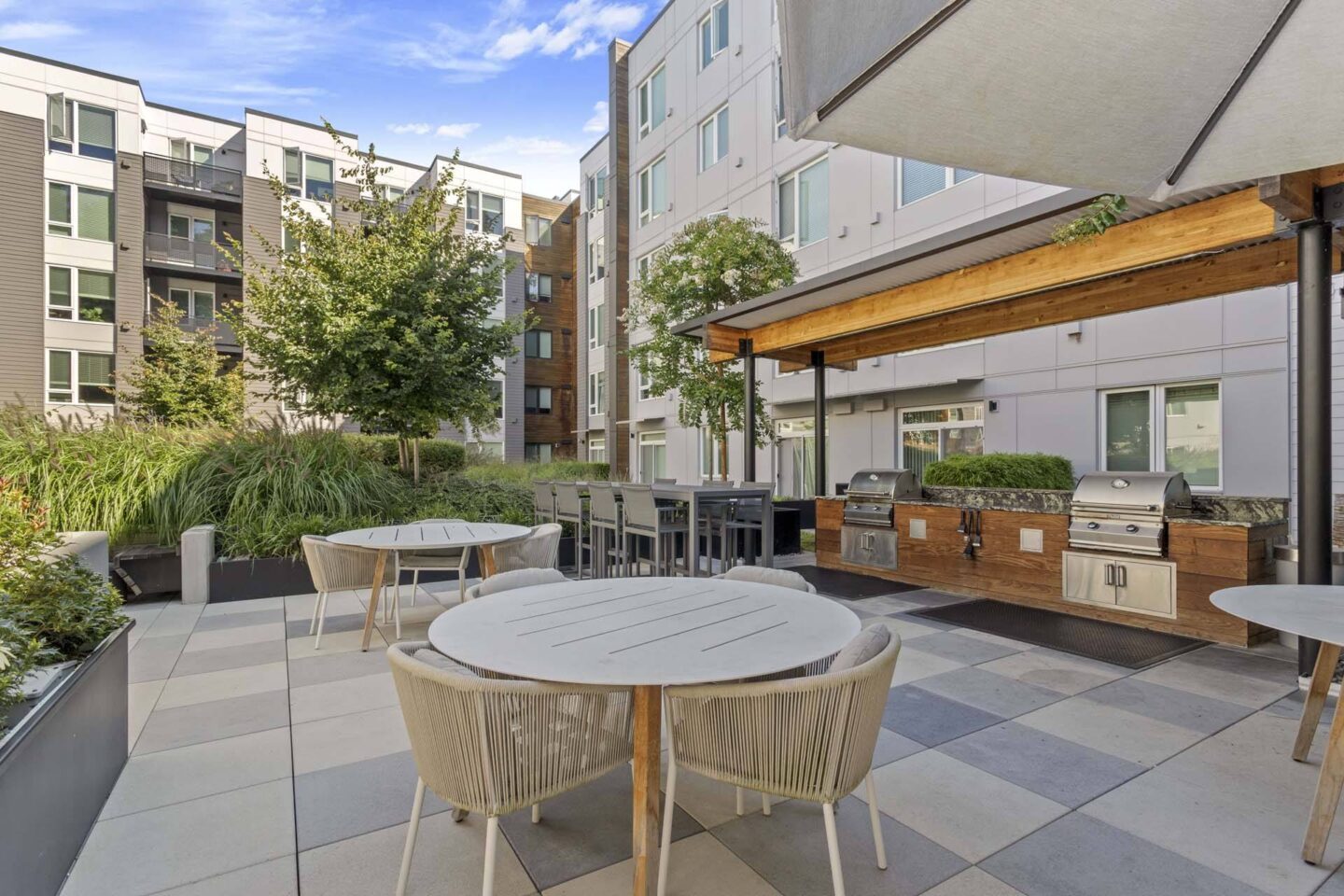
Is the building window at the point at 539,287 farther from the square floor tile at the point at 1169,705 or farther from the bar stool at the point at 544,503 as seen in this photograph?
the square floor tile at the point at 1169,705

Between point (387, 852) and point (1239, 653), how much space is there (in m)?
4.78

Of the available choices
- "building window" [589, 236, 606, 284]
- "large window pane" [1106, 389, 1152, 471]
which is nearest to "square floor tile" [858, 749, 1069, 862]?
"large window pane" [1106, 389, 1152, 471]

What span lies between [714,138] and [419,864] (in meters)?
14.6

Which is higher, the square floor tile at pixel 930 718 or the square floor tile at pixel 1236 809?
the square floor tile at pixel 1236 809

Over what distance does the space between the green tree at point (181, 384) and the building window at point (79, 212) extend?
539 centimetres

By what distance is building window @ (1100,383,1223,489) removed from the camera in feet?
23.3

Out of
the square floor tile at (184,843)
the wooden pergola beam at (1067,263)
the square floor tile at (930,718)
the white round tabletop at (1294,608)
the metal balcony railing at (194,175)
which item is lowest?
the square floor tile at (184,843)

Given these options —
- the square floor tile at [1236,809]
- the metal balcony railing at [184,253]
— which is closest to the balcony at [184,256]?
the metal balcony railing at [184,253]

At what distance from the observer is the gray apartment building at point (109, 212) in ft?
49.2

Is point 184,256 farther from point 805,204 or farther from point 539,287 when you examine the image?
point 805,204

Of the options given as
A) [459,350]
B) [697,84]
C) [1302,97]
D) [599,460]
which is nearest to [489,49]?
[459,350]

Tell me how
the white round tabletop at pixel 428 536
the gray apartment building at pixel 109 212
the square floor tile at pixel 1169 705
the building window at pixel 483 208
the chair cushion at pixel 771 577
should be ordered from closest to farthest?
the chair cushion at pixel 771 577 < the square floor tile at pixel 1169 705 < the white round tabletop at pixel 428 536 < the gray apartment building at pixel 109 212 < the building window at pixel 483 208

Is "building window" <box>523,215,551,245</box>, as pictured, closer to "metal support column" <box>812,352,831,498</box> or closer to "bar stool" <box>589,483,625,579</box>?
"metal support column" <box>812,352,831,498</box>

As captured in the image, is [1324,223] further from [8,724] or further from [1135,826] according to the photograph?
[8,724]
